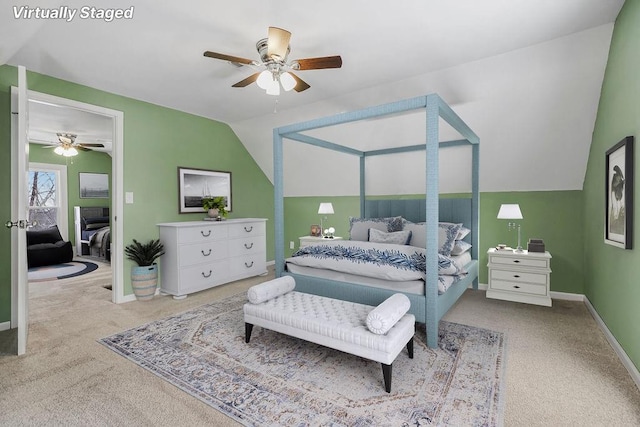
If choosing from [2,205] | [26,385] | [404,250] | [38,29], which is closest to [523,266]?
[404,250]

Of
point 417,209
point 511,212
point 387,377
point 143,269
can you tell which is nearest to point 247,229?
point 143,269

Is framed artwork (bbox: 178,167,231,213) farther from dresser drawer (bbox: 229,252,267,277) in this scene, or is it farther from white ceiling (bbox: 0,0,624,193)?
white ceiling (bbox: 0,0,624,193)

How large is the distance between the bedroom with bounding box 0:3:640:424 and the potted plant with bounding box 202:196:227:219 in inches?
17.1

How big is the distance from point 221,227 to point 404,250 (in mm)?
2672

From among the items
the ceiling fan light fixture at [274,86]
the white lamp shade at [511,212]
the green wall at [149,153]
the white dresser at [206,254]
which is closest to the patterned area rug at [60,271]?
the green wall at [149,153]

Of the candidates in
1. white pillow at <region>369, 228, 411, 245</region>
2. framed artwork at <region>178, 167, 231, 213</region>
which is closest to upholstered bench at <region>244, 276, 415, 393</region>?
white pillow at <region>369, 228, 411, 245</region>

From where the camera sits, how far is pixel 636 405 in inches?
70.7

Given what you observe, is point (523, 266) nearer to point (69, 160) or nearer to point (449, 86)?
point (449, 86)

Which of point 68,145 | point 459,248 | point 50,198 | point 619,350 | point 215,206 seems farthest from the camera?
point 50,198

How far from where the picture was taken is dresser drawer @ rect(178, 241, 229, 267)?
158 inches

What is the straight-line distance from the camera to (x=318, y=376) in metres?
2.14

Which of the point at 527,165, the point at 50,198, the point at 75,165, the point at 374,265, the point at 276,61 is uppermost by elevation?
the point at 276,61

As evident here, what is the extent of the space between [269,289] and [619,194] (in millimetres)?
2781

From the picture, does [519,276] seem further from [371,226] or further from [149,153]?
[149,153]
